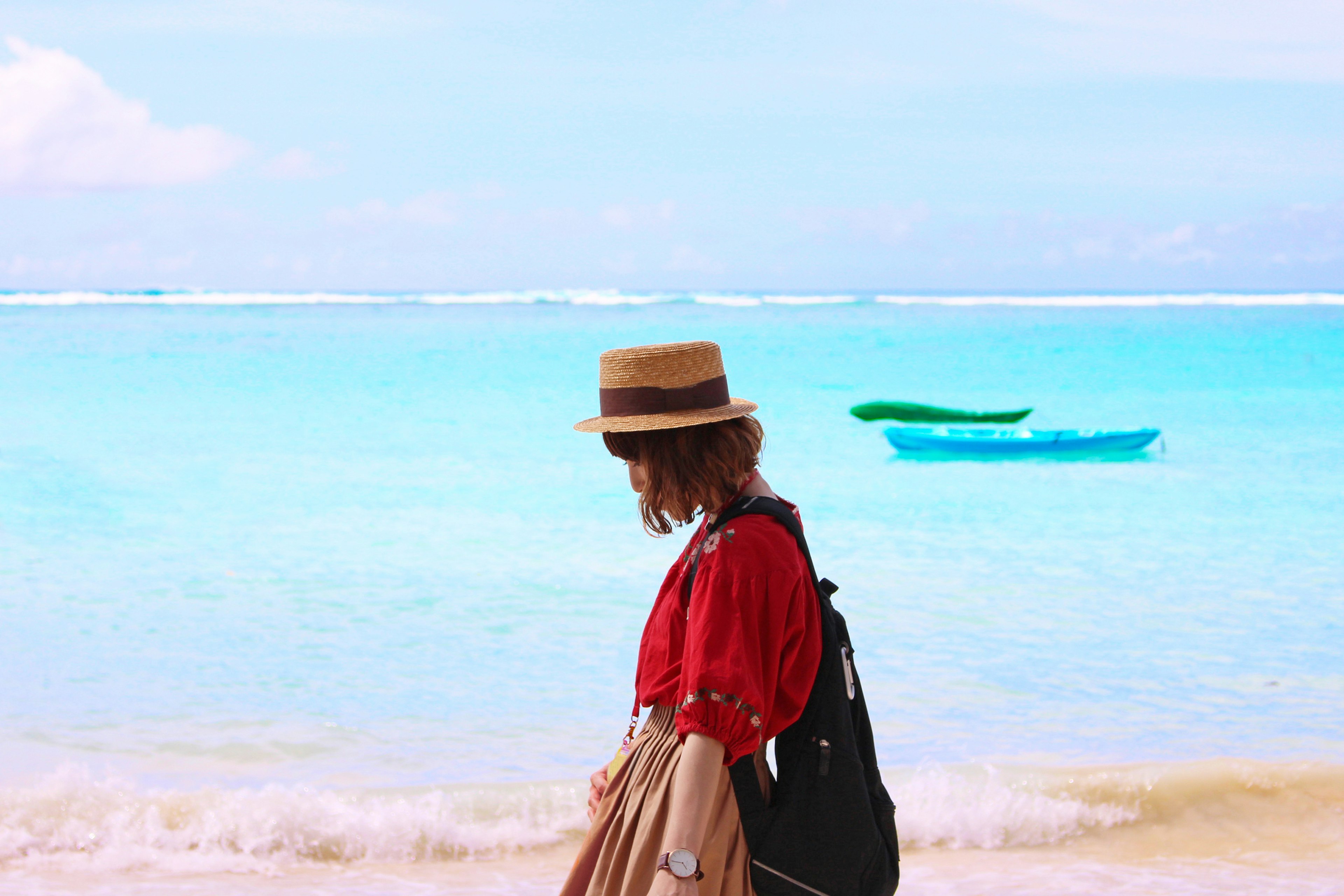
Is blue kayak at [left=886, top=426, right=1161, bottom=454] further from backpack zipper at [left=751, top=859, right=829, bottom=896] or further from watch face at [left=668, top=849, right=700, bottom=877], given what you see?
watch face at [left=668, top=849, right=700, bottom=877]

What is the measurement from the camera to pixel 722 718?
1456mm

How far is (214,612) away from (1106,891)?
5386mm

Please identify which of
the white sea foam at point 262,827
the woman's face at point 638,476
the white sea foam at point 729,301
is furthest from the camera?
the white sea foam at point 729,301

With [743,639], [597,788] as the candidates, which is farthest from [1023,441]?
[743,639]

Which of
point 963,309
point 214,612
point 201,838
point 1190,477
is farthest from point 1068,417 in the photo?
point 963,309

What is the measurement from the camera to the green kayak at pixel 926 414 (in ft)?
60.4

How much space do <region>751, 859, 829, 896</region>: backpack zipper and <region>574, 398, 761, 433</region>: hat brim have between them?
24.3 inches

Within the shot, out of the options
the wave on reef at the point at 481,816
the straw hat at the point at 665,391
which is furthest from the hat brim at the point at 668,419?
the wave on reef at the point at 481,816

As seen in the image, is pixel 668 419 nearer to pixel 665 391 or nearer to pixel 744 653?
pixel 665 391

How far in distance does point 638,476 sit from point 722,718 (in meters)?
0.40

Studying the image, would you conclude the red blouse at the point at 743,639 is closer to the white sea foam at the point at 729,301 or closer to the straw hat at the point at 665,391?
the straw hat at the point at 665,391

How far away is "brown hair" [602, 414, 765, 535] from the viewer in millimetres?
1613

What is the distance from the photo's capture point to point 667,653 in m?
1.63

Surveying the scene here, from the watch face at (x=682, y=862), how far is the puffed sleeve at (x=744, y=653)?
14 centimetres
